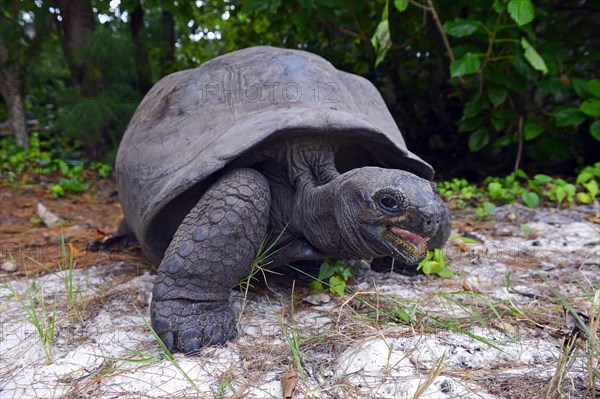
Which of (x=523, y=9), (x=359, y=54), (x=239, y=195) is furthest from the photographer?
(x=359, y=54)

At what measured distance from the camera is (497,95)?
473cm

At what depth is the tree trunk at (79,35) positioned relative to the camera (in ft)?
20.2

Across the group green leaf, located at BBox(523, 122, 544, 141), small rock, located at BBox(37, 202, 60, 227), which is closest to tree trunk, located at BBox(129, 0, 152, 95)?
small rock, located at BBox(37, 202, 60, 227)

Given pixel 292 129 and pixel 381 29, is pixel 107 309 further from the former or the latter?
pixel 381 29

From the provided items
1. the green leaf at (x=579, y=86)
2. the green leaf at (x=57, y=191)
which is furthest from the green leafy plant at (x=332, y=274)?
the green leaf at (x=57, y=191)

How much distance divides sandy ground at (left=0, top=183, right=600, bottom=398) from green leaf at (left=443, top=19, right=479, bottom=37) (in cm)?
212

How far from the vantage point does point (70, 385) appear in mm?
1676

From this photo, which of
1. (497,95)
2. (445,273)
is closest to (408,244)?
(445,273)

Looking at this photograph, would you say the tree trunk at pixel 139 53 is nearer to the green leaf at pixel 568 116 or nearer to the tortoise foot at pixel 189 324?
the green leaf at pixel 568 116

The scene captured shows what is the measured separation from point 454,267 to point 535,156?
3.07 meters

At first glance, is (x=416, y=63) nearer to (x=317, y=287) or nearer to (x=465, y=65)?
(x=465, y=65)

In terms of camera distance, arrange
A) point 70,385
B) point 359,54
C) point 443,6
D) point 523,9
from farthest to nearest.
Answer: point 359,54, point 443,6, point 523,9, point 70,385

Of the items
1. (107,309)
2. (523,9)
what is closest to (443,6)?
(523,9)

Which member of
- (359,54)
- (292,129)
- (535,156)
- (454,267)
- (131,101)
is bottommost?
(454,267)
